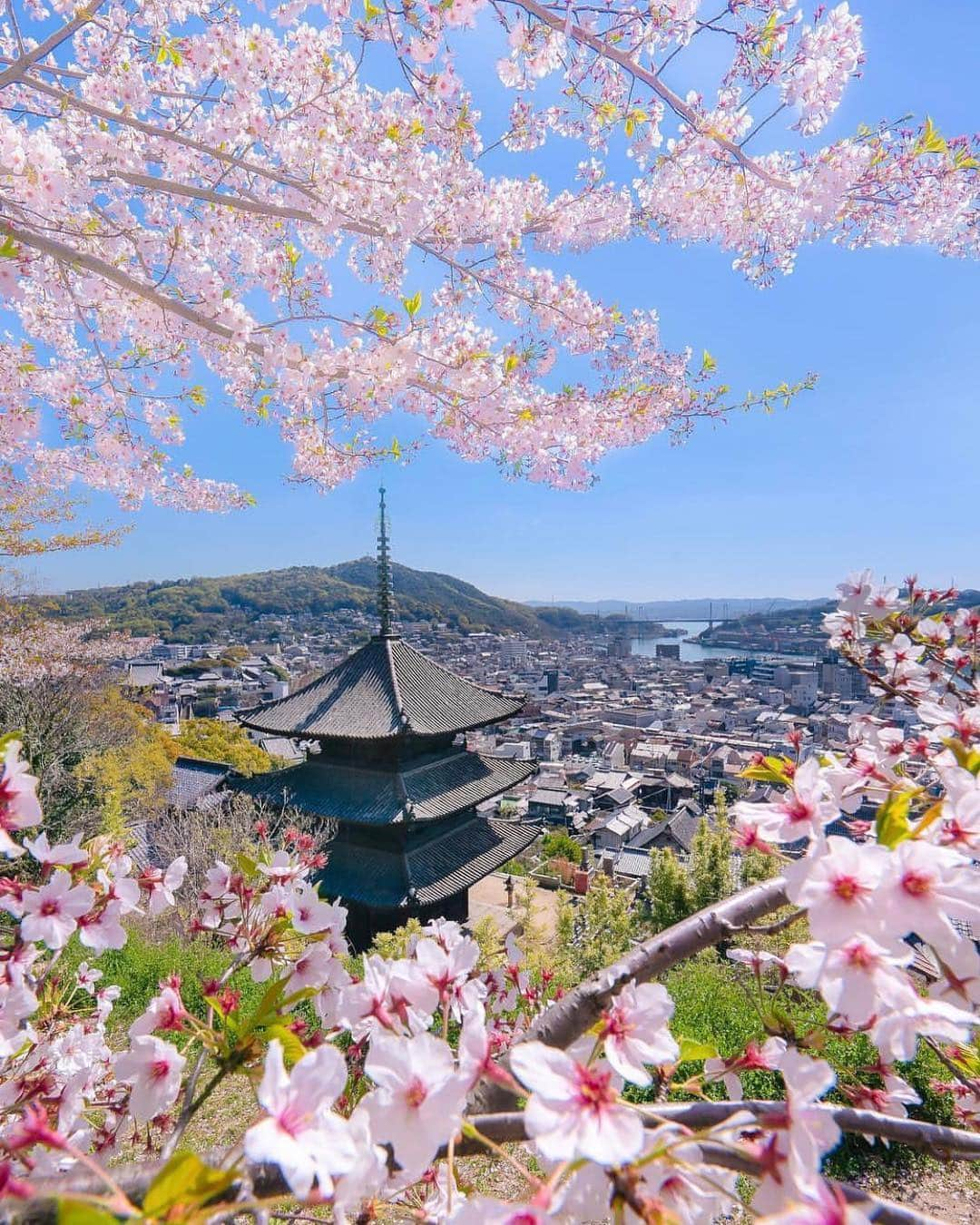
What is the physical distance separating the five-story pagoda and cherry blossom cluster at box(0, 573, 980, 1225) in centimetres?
892

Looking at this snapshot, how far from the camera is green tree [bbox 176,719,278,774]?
21109 millimetres

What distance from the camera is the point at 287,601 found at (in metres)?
70.2

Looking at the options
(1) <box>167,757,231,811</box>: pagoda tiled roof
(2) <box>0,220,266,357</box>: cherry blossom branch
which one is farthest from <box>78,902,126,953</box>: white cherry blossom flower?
(1) <box>167,757,231,811</box>: pagoda tiled roof

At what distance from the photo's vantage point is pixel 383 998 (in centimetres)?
84

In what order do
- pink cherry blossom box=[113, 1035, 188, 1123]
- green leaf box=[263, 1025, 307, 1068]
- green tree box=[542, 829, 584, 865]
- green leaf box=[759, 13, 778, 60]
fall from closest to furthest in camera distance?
green leaf box=[263, 1025, 307, 1068]
pink cherry blossom box=[113, 1035, 188, 1123]
green leaf box=[759, 13, 778, 60]
green tree box=[542, 829, 584, 865]

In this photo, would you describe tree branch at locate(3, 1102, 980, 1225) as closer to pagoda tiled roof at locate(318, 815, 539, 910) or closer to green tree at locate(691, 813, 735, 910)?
pagoda tiled roof at locate(318, 815, 539, 910)

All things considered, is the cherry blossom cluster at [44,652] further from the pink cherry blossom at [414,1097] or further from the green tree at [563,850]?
the green tree at [563,850]

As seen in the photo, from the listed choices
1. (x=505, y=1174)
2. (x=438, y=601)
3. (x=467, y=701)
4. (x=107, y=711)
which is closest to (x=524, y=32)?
(x=505, y=1174)

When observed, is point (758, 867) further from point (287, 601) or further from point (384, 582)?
point (287, 601)

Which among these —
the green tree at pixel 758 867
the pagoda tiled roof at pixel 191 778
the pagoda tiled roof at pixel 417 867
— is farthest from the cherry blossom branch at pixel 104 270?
the pagoda tiled roof at pixel 191 778

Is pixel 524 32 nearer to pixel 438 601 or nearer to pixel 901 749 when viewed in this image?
pixel 901 749

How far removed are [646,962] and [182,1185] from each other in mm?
659

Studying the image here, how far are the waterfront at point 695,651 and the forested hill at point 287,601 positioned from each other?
1974 centimetres

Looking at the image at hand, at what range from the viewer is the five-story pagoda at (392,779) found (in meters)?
10.2
